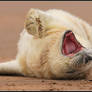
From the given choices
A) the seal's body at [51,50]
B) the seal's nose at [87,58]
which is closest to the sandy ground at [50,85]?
the seal's body at [51,50]

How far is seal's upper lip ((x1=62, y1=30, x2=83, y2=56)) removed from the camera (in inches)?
292

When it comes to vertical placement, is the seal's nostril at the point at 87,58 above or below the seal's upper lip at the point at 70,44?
below

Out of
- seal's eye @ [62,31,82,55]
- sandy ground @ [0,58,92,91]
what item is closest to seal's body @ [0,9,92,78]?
seal's eye @ [62,31,82,55]

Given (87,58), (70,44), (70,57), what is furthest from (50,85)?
(70,44)

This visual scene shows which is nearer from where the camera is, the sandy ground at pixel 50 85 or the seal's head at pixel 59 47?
the sandy ground at pixel 50 85

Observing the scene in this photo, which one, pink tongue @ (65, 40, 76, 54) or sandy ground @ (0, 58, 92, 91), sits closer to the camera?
sandy ground @ (0, 58, 92, 91)

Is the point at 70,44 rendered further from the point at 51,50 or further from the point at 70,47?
the point at 51,50

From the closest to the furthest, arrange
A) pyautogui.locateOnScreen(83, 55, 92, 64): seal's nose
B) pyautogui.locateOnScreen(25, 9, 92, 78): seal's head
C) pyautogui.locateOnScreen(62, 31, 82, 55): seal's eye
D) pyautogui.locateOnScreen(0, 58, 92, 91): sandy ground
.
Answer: pyautogui.locateOnScreen(0, 58, 92, 91): sandy ground → pyautogui.locateOnScreen(83, 55, 92, 64): seal's nose → pyautogui.locateOnScreen(25, 9, 92, 78): seal's head → pyautogui.locateOnScreen(62, 31, 82, 55): seal's eye

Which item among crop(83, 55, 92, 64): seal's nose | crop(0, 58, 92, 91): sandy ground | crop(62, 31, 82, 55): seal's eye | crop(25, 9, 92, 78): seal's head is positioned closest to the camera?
crop(0, 58, 92, 91): sandy ground

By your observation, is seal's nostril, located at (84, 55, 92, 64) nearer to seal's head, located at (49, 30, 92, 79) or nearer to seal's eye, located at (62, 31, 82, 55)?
seal's head, located at (49, 30, 92, 79)

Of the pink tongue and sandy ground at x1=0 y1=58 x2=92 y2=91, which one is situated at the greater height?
the pink tongue

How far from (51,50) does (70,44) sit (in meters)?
0.42

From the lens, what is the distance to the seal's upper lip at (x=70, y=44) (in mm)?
7418

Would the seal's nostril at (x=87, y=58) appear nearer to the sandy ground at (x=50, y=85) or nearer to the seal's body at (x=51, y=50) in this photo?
the seal's body at (x=51, y=50)
